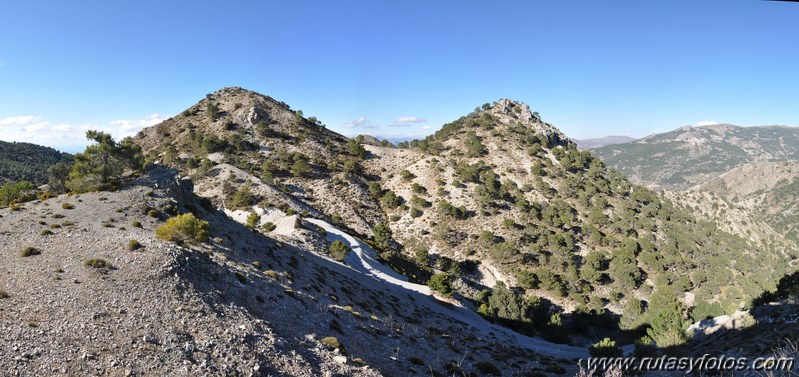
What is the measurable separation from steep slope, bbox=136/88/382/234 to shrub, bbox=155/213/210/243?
40811mm

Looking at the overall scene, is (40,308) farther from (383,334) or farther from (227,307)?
(383,334)

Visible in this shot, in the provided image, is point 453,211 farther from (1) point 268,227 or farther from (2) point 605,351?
(2) point 605,351

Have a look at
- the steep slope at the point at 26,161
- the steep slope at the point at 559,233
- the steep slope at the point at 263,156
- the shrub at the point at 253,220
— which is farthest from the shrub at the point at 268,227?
the steep slope at the point at 26,161

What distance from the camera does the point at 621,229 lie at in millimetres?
77938

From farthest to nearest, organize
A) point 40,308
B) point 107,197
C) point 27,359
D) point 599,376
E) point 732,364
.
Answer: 1. point 107,197
2. point 599,376
3. point 732,364
4. point 40,308
5. point 27,359

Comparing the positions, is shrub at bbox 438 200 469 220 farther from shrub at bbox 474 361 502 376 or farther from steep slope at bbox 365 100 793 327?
shrub at bbox 474 361 502 376

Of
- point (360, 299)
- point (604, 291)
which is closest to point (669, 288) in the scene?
point (604, 291)

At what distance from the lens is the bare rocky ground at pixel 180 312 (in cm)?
1516

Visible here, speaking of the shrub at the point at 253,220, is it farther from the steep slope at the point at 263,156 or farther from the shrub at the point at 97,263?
the shrub at the point at 97,263

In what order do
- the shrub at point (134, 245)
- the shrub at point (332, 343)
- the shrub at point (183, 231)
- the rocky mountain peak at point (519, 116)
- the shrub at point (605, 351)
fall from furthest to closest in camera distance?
the rocky mountain peak at point (519, 116) < the shrub at point (605, 351) < the shrub at point (183, 231) < the shrub at point (134, 245) < the shrub at point (332, 343)

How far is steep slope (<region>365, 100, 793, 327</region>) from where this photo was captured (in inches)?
2566

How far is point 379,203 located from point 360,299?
53441 millimetres

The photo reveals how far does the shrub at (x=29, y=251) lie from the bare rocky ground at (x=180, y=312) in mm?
504

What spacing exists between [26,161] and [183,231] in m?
181
